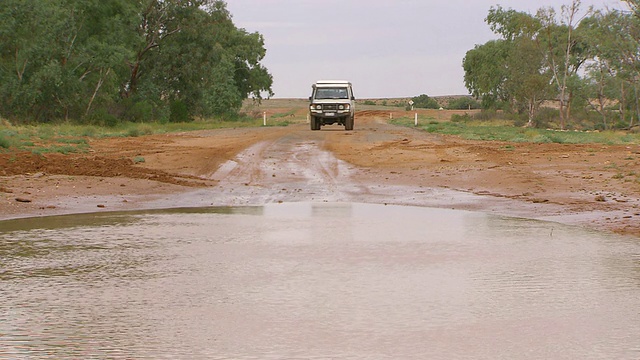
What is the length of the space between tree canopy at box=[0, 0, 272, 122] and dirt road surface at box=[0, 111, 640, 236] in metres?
28.1

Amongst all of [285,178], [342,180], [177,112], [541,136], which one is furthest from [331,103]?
[342,180]

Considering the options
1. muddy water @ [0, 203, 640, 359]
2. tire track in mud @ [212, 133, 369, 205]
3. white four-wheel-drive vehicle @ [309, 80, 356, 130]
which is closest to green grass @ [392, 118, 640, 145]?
white four-wheel-drive vehicle @ [309, 80, 356, 130]

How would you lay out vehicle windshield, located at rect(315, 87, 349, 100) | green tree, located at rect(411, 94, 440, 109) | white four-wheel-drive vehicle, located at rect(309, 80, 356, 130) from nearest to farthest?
1. white four-wheel-drive vehicle, located at rect(309, 80, 356, 130)
2. vehicle windshield, located at rect(315, 87, 349, 100)
3. green tree, located at rect(411, 94, 440, 109)

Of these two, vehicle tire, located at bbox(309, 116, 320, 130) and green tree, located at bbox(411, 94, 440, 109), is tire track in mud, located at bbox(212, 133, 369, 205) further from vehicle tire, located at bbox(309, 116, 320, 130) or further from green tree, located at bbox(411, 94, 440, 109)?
green tree, located at bbox(411, 94, 440, 109)

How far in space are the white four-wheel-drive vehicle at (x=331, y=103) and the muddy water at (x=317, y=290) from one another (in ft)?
115

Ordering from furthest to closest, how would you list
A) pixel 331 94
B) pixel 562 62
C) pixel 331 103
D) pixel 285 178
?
pixel 562 62 → pixel 331 94 → pixel 331 103 → pixel 285 178

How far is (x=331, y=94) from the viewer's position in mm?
49500

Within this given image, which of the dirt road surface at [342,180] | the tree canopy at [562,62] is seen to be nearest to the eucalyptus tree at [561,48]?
the tree canopy at [562,62]

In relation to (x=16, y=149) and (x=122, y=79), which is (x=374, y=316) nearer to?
(x=16, y=149)

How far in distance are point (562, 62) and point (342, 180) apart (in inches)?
3123

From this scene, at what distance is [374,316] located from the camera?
24.3 feet

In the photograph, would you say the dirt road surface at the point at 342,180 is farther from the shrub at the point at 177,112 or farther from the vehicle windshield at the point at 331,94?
the shrub at the point at 177,112

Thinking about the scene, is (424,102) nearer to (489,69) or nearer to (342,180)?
(489,69)

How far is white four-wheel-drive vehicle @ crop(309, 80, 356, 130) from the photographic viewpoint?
48625 millimetres
